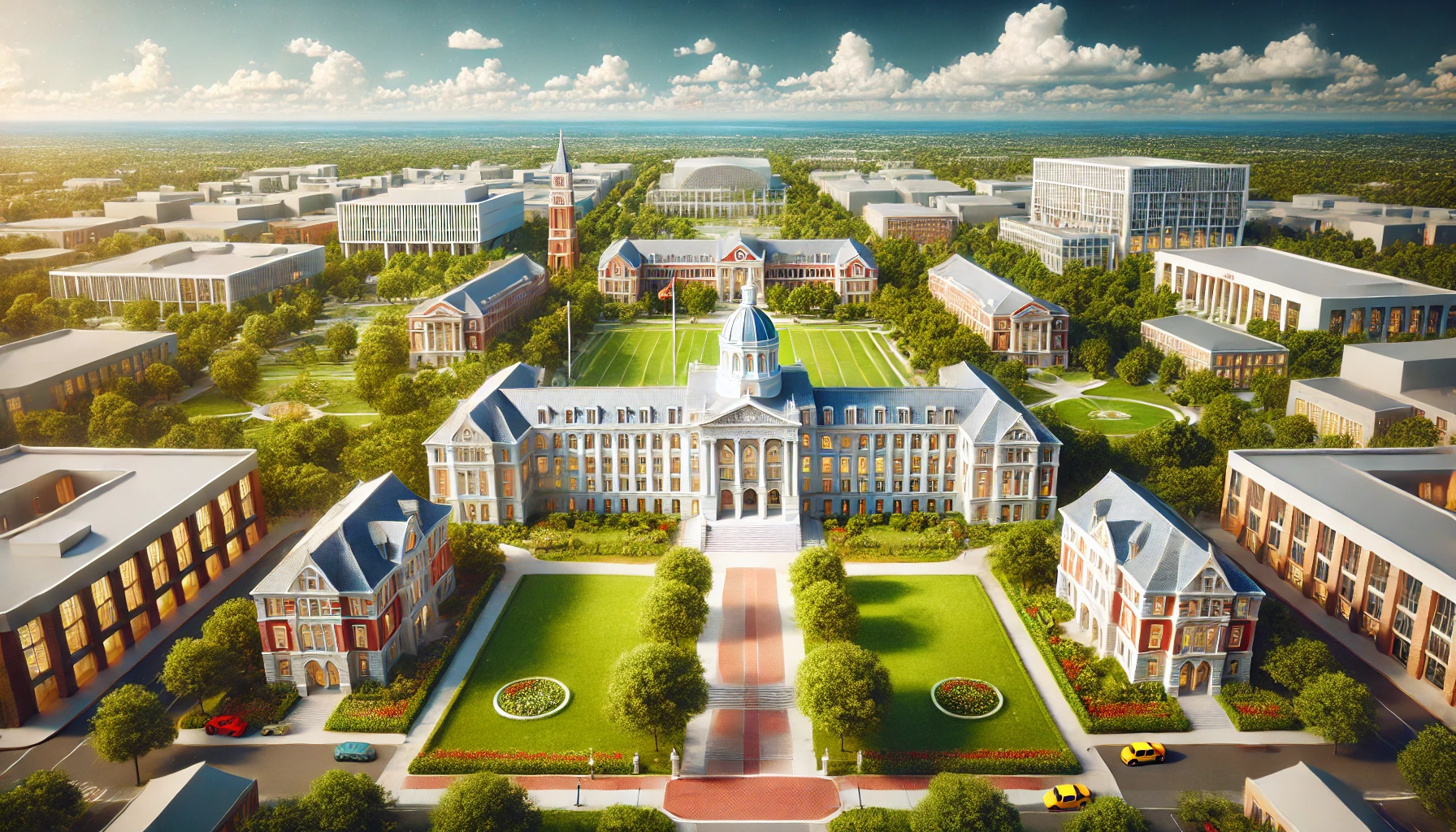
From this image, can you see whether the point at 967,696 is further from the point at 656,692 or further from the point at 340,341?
the point at 340,341

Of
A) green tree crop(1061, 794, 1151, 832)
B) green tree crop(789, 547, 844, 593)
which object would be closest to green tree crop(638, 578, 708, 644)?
green tree crop(789, 547, 844, 593)

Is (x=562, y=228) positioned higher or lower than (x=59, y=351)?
higher

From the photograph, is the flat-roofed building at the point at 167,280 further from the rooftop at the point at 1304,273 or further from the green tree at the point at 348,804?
the rooftop at the point at 1304,273

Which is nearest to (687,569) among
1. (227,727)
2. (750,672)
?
(750,672)

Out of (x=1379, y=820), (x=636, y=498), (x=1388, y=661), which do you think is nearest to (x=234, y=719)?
(x=636, y=498)

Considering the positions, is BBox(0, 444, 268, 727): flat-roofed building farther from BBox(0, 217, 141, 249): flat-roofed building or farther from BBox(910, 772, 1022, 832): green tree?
BBox(0, 217, 141, 249): flat-roofed building

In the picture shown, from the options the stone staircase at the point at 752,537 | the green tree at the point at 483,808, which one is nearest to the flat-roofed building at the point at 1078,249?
the stone staircase at the point at 752,537
